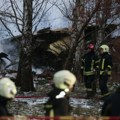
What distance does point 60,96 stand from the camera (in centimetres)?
680

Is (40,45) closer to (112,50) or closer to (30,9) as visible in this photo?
(112,50)

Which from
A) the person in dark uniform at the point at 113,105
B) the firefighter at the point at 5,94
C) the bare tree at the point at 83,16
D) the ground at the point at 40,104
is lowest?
the ground at the point at 40,104

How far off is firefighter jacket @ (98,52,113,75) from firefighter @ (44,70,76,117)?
7231mm

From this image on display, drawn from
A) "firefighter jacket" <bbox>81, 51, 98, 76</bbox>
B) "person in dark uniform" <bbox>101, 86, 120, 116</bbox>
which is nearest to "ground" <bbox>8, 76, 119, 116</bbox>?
"firefighter jacket" <bbox>81, 51, 98, 76</bbox>

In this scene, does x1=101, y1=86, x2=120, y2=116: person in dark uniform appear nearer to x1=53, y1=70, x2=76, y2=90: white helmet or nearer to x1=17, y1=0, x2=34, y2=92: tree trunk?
x1=53, y1=70, x2=76, y2=90: white helmet

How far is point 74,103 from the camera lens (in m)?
14.0

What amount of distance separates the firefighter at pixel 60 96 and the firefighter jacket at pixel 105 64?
7231 millimetres

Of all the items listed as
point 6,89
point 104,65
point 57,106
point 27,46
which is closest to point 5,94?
point 6,89

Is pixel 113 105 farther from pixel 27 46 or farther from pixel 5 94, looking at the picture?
pixel 27 46

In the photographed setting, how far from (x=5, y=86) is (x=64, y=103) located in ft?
2.89

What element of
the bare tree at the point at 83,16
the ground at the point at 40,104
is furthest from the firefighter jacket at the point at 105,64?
the bare tree at the point at 83,16

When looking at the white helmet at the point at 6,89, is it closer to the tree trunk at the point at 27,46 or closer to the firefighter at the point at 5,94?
the firefighter at the point at 5,94

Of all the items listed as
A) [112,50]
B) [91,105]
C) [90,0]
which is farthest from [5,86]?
[112,50]

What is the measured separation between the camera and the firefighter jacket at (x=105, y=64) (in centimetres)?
1401
